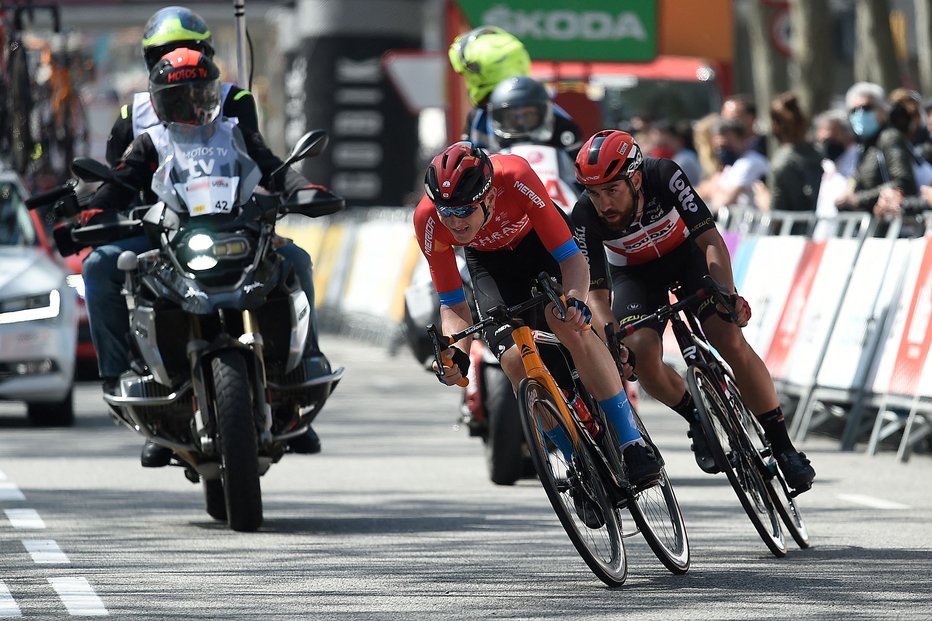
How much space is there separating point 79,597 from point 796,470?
9.63ft

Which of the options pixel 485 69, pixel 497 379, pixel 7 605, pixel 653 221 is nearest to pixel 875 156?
pixel 485 69

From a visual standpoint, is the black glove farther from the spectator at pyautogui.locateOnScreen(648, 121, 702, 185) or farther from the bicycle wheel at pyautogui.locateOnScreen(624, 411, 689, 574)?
the spectator at pyautogui.locateOnScreen(648, 121, 702, 185)

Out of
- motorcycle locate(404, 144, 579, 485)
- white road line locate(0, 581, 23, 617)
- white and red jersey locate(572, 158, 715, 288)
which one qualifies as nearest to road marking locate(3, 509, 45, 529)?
white road line locate(0, 581, 23, 617)

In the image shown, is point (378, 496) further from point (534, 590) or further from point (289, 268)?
point (534, 590)

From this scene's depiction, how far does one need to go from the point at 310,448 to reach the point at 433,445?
A: 15.1 feet

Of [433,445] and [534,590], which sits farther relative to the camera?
[433,445]

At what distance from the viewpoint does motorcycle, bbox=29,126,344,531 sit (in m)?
9.88

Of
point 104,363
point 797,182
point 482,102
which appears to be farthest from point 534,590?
point 797,182

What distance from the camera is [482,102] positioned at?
42.1 ft

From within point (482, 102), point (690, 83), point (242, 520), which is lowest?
point (690, 83)

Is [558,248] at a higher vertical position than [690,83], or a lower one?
higher

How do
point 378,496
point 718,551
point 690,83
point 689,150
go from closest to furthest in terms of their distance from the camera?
point 718,551, point 378,496, point 689,150, point 690,83

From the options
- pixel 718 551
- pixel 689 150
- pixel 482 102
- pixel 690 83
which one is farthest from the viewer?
pixel 690 83

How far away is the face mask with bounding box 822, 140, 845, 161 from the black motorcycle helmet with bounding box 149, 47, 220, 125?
7916 mm
